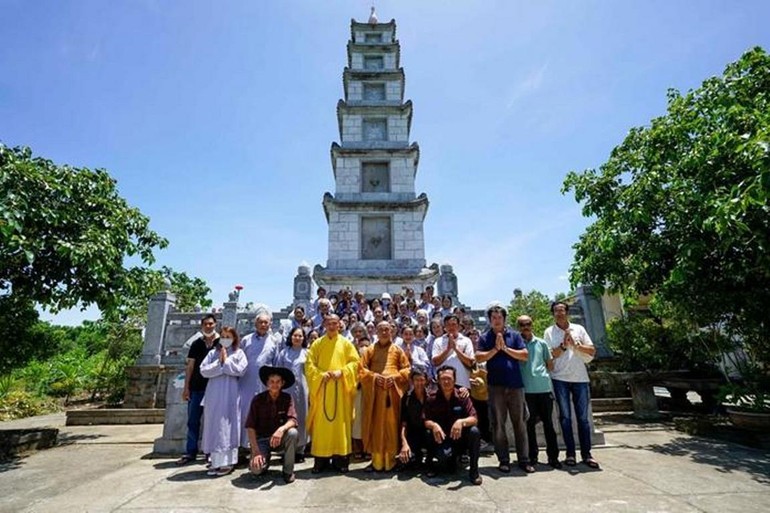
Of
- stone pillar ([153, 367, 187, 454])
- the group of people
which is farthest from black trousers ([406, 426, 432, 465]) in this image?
stone pillar ([153, 367, 187, 454])

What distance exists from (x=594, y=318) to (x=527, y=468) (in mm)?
7157

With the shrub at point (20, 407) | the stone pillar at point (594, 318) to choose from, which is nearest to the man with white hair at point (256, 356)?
the stone pillar at point (594, 318)

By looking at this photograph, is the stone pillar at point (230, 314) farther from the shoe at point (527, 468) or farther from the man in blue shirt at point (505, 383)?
the shoe at point (527, 468)

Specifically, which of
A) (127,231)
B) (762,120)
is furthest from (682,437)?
(127,231)

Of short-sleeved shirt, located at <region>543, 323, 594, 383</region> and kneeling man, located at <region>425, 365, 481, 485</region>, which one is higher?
short-sleeved shirt, located at <region>543, 323, 594, 383</region>

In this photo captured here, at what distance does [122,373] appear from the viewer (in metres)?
10.7

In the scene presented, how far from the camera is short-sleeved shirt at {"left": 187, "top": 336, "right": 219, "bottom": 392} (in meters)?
5.01

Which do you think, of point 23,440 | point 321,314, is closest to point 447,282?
point 321,314

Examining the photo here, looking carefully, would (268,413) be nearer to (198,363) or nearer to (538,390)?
(198,363)

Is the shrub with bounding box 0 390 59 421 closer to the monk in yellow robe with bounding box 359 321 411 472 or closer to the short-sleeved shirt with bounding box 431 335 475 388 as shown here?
the monk in yellow robe with bounding box 359 321 411 472

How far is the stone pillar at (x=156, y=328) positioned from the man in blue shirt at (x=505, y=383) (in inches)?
348

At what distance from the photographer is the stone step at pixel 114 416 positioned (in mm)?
8688

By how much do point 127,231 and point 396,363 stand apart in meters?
5.61

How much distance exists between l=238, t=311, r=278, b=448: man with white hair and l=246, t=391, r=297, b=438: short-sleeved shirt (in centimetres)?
68
